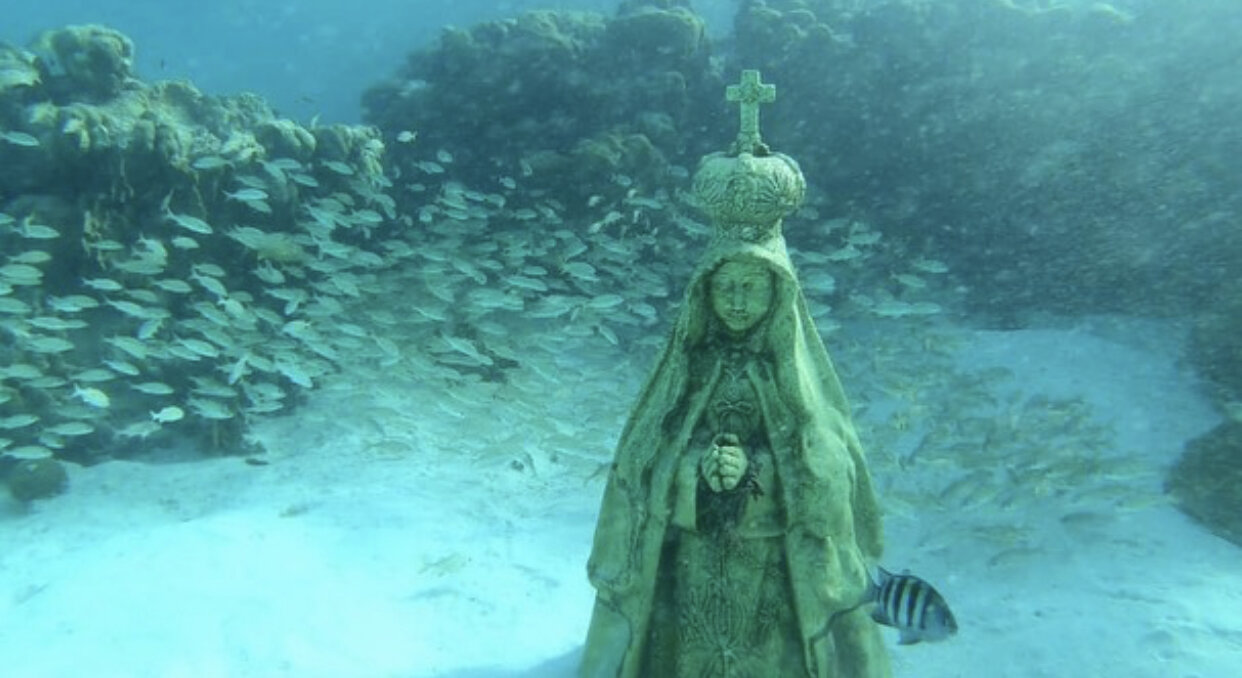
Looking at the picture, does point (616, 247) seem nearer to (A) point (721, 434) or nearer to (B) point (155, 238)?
(B) point (155, 238)

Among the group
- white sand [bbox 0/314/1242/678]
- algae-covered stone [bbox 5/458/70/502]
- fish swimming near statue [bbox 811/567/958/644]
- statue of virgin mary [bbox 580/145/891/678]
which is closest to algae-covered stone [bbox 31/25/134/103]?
white sand [bbox 0/314/1242/678]

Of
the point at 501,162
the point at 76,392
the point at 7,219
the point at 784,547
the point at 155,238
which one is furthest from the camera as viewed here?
the point at 501,162

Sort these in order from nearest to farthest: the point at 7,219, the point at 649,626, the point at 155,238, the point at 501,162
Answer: the point at 649,626, the point at 7,219, the point at 155,238, the point at 501,162

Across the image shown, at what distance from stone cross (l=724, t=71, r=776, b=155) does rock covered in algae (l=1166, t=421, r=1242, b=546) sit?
247 inches

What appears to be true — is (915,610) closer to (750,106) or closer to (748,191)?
(748,191)

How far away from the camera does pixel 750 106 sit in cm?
348

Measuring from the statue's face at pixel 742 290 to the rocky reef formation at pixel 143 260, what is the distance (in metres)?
6.95

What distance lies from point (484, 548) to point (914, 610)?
4490 millimetres

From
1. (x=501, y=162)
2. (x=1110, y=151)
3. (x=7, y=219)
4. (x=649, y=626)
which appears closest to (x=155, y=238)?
(x=7, y=219)

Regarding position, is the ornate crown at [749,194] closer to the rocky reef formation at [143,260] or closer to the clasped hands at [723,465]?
the clasped hands at [723,465]

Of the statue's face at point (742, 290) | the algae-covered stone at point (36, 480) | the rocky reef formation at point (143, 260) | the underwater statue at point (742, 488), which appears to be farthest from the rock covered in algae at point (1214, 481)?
the algae-covered stone at point (36, 480)

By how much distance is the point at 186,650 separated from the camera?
17.2 ft

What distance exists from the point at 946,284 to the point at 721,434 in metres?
11.9

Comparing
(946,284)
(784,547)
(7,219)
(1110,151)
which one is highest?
(1110,151)
